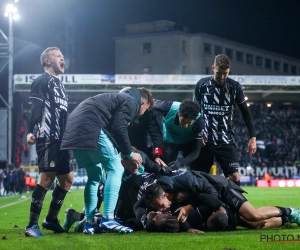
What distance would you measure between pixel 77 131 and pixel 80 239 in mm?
1243

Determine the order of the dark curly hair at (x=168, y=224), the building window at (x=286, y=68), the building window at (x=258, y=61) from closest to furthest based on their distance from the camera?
1. the dark curly hair at (x=168, y=224)
2. the building window at (x=258, y=61)
3. the building window at (x=286, y=68)

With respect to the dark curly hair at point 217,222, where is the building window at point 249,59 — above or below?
above

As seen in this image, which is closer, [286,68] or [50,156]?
[50,156]

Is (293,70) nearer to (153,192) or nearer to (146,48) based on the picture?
(146,48)

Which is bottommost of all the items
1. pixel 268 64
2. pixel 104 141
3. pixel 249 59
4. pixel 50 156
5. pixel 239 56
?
pixel 50 156

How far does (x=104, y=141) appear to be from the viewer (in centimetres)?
688

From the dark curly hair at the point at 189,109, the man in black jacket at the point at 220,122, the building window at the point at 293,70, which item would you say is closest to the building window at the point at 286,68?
the building window at the point at 293,70

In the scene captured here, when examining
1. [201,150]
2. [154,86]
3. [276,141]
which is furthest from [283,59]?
[201,150]

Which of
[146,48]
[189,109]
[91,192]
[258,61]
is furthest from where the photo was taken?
[258,61]

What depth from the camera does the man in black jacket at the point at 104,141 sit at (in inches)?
264

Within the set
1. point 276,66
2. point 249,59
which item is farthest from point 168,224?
point 276,66

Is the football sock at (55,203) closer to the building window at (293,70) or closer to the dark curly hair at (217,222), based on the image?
the dark curly hair at (217,222)

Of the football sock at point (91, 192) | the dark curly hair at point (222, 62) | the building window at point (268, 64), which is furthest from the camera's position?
the building window at point (268, 64)

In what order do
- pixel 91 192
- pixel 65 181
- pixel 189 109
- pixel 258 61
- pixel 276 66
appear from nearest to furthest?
pixel 91 192 < pixel 65 181 < pixel 189 109 < pixel 258 61 < pixel 276 66
